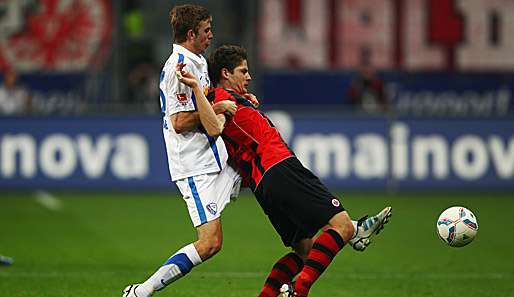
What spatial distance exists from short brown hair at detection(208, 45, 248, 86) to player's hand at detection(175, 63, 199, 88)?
436 millimetres

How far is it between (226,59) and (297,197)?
1078 mm

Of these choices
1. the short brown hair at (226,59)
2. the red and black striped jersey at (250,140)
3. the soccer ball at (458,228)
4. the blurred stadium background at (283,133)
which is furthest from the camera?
the blurred stadium background at (283,133)

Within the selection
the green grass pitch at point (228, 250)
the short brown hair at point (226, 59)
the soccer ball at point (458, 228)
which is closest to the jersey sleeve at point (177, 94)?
the short brown hair at point (226, 59)

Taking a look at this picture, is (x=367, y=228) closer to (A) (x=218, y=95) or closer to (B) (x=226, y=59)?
(A) (x=218, y=95)

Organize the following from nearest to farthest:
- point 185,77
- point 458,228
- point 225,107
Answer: point 185,77
point 225,107
point 458,228

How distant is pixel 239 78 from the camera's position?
7.11m

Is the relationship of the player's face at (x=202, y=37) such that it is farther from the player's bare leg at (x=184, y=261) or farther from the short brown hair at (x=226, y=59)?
the player's bare leg at (x=184, y=261)

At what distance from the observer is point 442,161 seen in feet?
54.0

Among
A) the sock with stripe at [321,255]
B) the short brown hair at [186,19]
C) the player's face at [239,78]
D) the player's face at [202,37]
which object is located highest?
the short brown hair at [186,19]

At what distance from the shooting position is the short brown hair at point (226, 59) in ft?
23.2

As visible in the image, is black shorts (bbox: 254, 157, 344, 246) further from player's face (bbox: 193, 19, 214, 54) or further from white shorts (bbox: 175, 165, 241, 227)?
player's face (bbox: 193, 19, 214, 54)

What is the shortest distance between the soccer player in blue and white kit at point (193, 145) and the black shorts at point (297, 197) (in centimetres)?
35

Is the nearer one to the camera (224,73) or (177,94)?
(177,94)

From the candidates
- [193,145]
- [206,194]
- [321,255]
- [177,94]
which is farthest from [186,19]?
[321,255]
